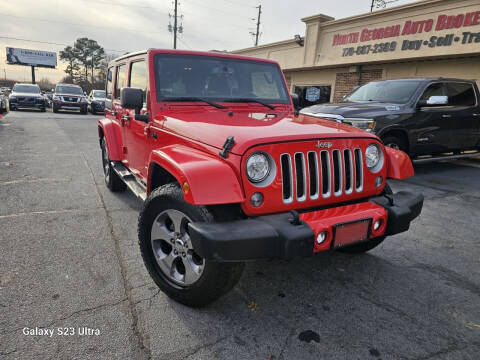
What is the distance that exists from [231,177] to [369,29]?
43.3 feet

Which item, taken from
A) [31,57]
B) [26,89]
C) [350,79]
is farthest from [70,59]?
[350,79]

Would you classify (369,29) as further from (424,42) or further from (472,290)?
(472,290)

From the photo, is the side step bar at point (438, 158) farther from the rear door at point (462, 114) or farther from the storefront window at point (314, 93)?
the storefront window at point (314, 93)

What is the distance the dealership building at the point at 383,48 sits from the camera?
9.94 metres

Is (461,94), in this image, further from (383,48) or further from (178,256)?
(178,256)

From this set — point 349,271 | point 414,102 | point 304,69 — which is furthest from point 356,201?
point 304,69

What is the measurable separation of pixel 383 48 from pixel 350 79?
72.6 inches

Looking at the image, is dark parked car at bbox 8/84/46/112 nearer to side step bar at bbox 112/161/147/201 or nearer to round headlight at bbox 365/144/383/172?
side step bar at bbox 112/161/147/201

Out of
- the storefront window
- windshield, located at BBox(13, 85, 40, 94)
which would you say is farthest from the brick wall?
windshield, located at BBox(13, 85, 40, 94)

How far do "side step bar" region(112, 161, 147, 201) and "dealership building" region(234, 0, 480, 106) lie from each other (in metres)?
10.2

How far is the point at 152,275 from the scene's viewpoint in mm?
2518

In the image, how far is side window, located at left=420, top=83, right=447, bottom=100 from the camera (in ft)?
21.5

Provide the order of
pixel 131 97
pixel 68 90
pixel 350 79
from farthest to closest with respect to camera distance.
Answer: pixel 68 90 → pixel 350 79 → pixel 131 97

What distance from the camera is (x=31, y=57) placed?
166 ft
